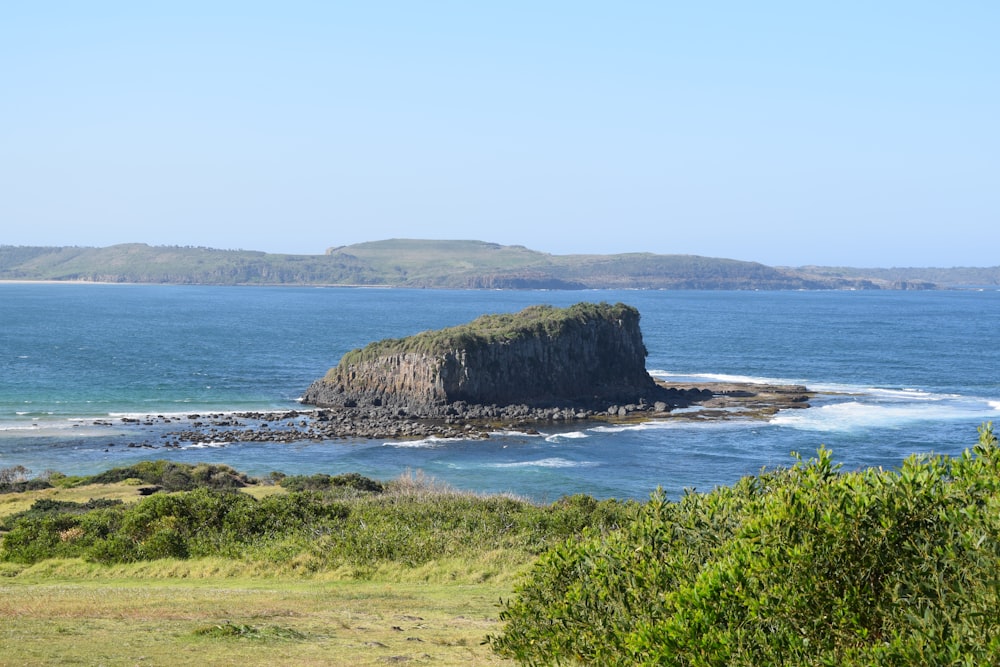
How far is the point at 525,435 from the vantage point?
256 ft

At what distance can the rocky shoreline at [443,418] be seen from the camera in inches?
3041

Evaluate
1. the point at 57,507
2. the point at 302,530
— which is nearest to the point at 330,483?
the point at 57,507

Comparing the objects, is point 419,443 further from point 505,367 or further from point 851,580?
point 851,580

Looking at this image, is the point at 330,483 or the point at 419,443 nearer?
the point at 330,483

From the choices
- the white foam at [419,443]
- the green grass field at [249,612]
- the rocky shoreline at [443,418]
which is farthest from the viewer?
the rocky shoreline at [443,418]

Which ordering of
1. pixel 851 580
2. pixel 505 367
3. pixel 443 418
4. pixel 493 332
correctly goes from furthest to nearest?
pixel 493 332
pixel 505 367
pixel 443 418
pixel 851 580

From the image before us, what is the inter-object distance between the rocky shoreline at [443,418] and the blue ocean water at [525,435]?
2.15 m

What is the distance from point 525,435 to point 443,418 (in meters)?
9.40

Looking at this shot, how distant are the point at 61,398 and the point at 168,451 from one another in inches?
1122

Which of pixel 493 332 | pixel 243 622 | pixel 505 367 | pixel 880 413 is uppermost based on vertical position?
pixel 493 332

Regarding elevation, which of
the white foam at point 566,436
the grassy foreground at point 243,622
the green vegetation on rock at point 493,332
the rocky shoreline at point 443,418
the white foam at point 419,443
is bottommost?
the white foam at point 419,443

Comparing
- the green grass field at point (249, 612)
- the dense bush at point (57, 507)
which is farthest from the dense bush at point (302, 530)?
the dense bush at point (57, 507)

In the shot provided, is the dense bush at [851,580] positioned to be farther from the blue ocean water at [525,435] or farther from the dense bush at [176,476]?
the dense bush at [176,476]

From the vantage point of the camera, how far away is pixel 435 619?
24891mm
